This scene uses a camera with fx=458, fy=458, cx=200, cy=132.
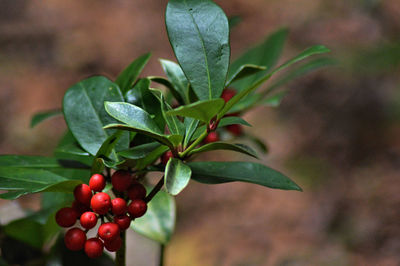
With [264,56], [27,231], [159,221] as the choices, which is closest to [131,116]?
[159,221]

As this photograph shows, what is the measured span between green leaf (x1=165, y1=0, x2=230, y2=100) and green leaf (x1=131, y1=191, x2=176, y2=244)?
1.26 feet

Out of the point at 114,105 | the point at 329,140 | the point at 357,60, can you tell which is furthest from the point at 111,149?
the point at 357,60

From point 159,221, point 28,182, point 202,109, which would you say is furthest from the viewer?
point 159,221

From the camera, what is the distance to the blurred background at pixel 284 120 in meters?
2.35

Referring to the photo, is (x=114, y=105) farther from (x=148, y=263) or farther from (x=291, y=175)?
(x=291, y=175)

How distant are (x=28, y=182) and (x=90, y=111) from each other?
158mm

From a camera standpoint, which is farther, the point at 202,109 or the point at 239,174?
the point at 239,174

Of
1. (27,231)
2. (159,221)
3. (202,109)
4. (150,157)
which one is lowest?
(27,231)

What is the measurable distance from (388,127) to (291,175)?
2.30 feet

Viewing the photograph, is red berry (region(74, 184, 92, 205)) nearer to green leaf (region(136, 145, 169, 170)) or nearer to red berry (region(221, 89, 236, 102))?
green leaf (region(136, 145, 169, 170))

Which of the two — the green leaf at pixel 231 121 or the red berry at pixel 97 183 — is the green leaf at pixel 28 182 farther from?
the green leaf at pixel 231 121

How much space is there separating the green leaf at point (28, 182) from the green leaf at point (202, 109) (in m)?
0.20

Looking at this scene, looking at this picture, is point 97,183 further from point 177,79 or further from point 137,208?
point 177,79

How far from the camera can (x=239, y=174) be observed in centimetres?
75
